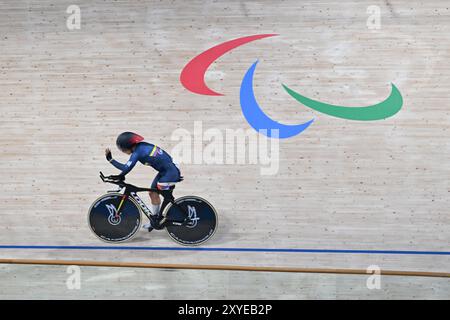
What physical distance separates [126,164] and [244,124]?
1.40 meters

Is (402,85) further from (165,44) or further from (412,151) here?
(165,44)

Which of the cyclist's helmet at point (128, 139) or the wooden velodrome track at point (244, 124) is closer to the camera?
the wooden velodrome track at point (244, 124)

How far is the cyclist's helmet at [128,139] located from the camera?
6.29 m

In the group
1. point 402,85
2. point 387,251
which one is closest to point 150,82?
Result: point 402,85

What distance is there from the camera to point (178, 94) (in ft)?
20.6

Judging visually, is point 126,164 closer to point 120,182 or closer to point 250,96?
point 120,182

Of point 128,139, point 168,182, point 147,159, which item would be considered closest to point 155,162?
point 147,159

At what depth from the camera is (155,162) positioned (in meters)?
6.29

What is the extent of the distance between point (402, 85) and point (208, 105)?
2.16 metres

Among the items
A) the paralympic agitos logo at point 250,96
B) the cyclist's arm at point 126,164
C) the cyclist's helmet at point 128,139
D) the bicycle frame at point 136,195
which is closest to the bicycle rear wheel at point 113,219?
the bicycle frame at point 136,195

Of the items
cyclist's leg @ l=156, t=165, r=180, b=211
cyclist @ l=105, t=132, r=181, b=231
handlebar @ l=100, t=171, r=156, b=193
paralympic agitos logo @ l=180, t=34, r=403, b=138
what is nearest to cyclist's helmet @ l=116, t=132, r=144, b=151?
cyclist @ l=105, t=132, r=181, b=231

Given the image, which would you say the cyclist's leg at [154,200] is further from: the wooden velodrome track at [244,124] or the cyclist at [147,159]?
the wooden velodrome track at [244,124]

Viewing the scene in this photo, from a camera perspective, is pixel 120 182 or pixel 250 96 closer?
pixel 250 96
